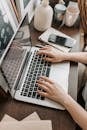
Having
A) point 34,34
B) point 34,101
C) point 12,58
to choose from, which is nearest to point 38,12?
point 34,34

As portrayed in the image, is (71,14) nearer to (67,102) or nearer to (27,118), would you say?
(67,102)

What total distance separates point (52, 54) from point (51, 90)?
23 centimetres

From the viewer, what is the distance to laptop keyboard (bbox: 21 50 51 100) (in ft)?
2.77

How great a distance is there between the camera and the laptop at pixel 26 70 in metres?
0.78

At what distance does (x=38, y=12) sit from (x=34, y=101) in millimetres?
518

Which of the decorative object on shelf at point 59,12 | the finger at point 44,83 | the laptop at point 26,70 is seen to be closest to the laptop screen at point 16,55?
the laptop at point 26,70

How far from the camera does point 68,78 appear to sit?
939mm

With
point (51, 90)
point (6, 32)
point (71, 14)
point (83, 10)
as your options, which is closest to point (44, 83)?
point (51, 90)

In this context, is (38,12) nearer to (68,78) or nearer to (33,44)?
(33,44)

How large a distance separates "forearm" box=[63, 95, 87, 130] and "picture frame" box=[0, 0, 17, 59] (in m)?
0.33

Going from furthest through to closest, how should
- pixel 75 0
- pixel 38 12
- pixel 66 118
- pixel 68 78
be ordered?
1. pixel 75 0
2. pixel 38 12
3. pixel 68 78
4. pixel 66 118

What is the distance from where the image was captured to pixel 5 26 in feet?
2.85

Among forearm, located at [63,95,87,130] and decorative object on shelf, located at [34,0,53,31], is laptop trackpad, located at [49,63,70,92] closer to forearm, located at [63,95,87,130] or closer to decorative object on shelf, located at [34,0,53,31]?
forearm, located at [63,95,87,130]

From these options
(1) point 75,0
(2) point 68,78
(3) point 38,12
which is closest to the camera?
(2) point 68,78
